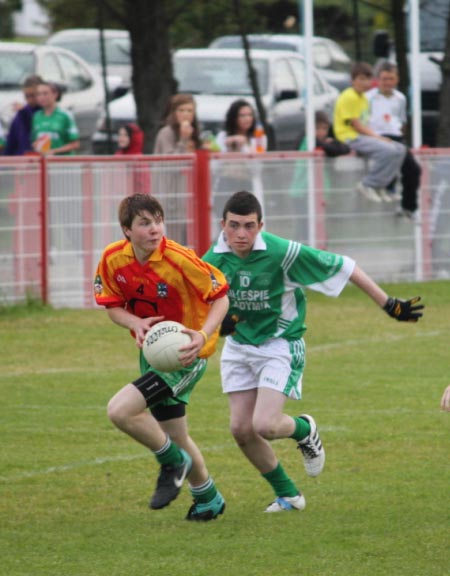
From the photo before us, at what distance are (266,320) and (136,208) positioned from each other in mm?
1003

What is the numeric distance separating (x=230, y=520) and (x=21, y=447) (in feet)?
7.34

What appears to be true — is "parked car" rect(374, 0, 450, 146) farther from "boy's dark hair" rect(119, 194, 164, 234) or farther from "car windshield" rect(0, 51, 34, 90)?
"boy's dark hair" rect(119, 194, 164, 234)

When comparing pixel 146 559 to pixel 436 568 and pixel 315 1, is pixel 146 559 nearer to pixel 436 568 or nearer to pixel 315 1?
pixel 436 568

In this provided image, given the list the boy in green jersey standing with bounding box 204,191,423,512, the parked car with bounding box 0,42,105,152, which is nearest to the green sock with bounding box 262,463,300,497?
the boy in green jersey standing with bounding box 204,191,423,512

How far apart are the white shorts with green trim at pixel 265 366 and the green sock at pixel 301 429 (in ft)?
0.47

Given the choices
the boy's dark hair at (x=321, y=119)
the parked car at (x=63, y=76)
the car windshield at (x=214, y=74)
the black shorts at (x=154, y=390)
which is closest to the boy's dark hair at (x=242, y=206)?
the black shorts at (x=154, y=390)

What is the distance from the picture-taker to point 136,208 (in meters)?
6.76

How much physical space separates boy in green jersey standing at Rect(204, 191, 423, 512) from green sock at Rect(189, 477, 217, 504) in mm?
287

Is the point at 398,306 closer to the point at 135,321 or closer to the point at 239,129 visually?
the point at 135,321

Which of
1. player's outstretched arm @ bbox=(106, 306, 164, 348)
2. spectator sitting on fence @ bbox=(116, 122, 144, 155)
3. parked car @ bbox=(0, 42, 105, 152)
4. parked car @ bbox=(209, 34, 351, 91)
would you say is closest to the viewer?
player's outstretched arm @ bbox=(106, 306, 164, 348)

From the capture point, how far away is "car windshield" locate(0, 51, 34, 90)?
22.5 m

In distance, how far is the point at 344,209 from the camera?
15930 millimetres

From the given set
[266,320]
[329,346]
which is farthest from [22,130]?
[266,320]

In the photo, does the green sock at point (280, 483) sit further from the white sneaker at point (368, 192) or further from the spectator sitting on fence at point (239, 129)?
the white sneaker at point (368, 192)
